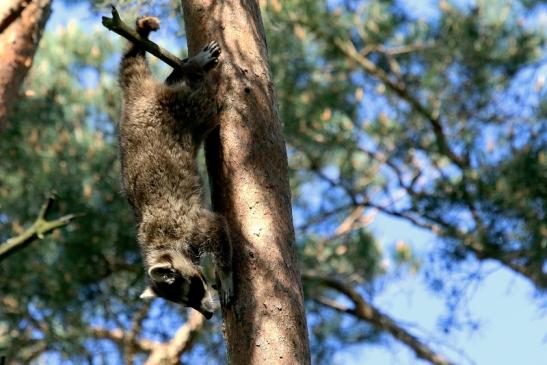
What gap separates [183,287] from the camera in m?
4.49

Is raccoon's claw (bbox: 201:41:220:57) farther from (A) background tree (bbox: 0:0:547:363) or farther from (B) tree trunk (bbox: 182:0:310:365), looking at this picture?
(A) background tree (bbox: 0:0:547:363)

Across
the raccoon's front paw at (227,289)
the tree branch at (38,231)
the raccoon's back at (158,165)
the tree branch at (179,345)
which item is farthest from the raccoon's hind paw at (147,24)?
the tree branch at (179,345)

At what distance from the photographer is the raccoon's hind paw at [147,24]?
455 cm

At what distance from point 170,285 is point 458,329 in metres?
4.36

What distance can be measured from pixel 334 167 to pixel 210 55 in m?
5.68

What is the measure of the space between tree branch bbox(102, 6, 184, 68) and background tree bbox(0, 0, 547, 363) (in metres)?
3.62

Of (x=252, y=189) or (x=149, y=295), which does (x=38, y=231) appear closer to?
(x=149, y=295)

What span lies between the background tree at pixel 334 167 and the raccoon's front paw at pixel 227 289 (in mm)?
4196

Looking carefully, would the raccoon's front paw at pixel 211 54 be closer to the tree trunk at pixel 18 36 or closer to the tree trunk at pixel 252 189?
the tree trunk at pixel 252 189

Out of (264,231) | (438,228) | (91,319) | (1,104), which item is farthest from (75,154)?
(264,231)

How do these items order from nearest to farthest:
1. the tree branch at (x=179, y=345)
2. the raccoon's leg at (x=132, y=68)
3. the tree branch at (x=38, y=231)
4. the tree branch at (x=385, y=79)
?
the raccoon's leg at (x=132, y=68), the tree branch at (x=38, y=231), the tree branch at (x=179, y=345), the tree branch at (x=385, y=79)

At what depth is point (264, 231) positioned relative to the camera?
11.4ft

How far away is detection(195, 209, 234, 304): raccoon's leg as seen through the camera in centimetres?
346

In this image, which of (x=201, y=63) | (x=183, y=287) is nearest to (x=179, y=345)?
(x=183, y=287)
